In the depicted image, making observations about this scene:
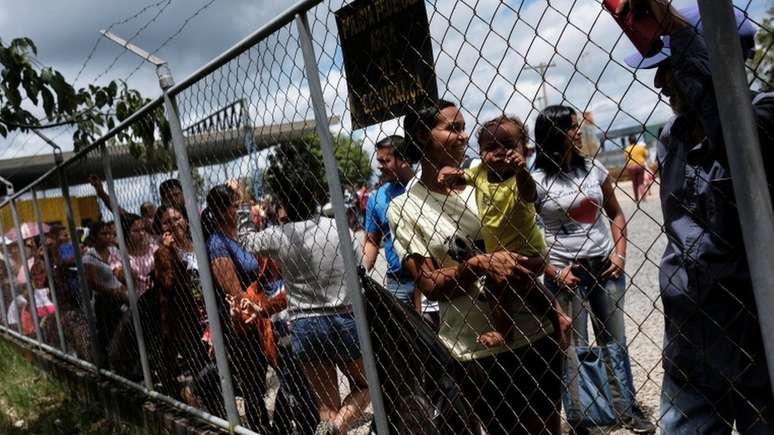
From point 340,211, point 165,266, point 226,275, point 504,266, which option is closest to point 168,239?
point 165,266

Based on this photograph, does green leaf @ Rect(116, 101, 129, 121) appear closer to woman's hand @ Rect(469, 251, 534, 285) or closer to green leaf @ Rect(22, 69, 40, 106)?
green leaf @ Rect(22, 69, 40, 106)

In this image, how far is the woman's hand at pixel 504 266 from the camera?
2336 mm

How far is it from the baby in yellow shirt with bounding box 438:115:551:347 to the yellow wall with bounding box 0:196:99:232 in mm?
3690

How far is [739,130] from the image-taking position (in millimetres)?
1479

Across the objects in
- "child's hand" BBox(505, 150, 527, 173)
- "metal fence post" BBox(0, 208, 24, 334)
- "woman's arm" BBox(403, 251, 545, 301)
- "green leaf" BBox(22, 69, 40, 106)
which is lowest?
"metal fence post" BBox(0, 208, 24, 334)

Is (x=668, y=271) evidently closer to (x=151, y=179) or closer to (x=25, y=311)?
(x=151, y=179)

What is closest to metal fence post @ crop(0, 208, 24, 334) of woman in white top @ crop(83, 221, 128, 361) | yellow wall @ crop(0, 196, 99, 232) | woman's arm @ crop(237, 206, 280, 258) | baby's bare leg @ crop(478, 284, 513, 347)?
yellow wall @ crop(0, 196, 99, 232)

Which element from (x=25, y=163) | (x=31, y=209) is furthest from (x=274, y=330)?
(x=25, y=163)

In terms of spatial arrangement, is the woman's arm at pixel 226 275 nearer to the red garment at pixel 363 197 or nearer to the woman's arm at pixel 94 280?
the red garment at pixel 363 197

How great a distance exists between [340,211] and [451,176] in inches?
17.6

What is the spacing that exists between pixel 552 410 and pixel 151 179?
8.87 ft

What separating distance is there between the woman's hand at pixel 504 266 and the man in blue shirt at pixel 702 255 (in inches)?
17.6

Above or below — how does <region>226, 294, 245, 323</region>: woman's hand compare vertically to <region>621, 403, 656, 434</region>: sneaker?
above

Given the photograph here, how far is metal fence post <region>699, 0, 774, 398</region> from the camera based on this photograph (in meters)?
1.46
